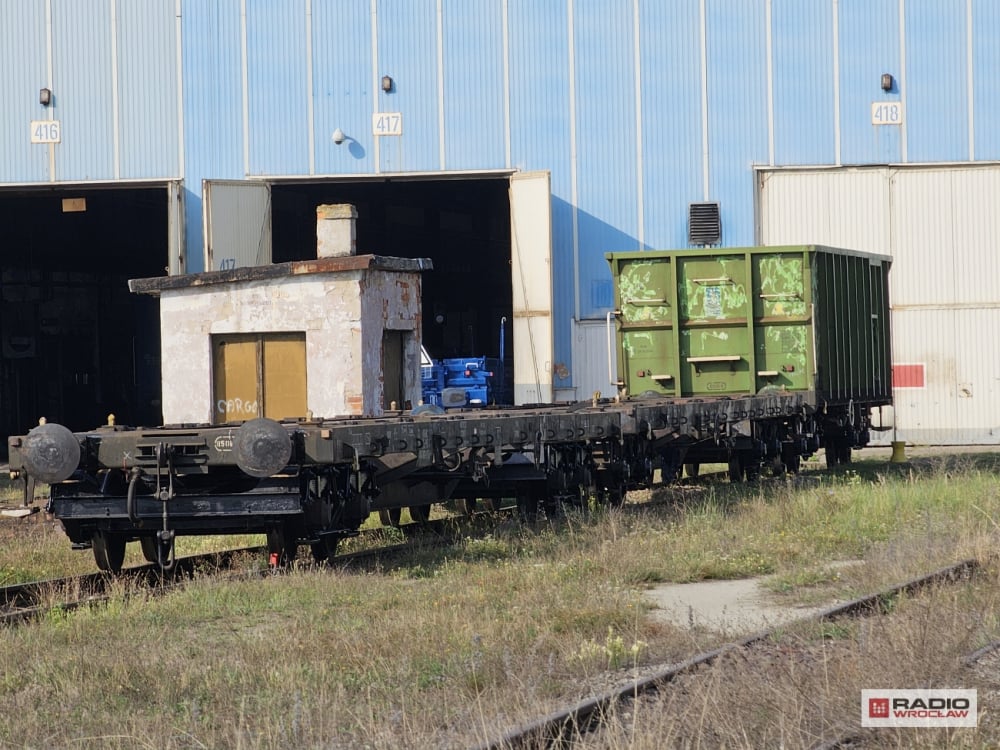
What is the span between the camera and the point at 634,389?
60.1 ft

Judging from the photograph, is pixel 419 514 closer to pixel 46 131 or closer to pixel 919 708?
pixel 919 708

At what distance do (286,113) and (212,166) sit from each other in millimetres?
1753

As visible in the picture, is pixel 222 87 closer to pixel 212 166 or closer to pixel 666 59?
pixel 212 166

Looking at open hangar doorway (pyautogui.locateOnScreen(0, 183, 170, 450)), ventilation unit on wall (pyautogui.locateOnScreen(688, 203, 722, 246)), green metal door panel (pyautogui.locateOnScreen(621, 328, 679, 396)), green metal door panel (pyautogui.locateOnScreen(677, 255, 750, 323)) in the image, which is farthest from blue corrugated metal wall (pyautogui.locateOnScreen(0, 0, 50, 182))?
green metal door panel (pyautogui.locateOnScreen(677, 255, 750, 323))

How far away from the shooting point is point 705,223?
25.5m

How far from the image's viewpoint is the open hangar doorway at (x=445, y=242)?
34875mm

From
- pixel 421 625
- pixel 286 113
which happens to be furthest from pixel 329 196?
pixel 421 625

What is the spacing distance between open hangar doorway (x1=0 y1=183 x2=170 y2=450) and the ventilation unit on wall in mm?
13836

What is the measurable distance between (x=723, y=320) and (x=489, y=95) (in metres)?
9.38

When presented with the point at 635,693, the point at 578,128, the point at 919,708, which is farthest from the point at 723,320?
the point at 919,708

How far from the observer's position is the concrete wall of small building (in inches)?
742

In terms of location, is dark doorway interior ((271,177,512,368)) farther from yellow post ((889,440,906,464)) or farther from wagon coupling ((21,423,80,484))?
wagon coupling ((21,423,80,484))

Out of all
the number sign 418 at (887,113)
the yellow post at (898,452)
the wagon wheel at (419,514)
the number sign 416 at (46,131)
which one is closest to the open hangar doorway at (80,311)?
the number sign 416 at (46,131)

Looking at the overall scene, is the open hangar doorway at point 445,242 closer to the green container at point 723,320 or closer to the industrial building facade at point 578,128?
the industrial building facade at point 578,128
